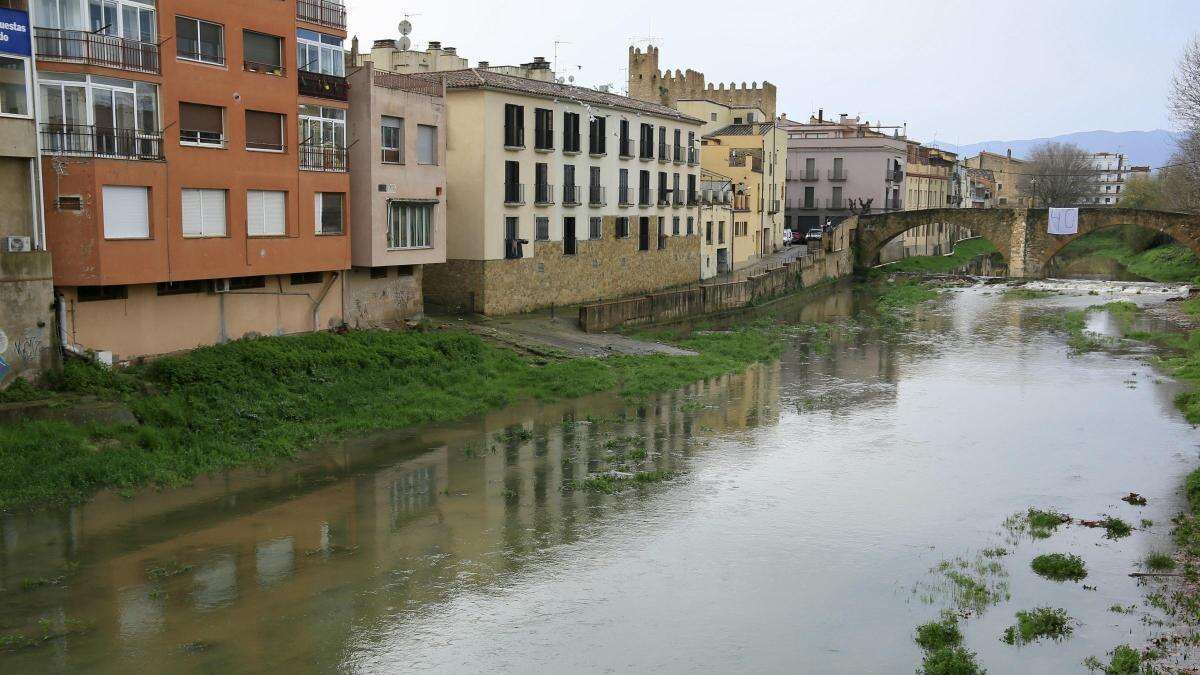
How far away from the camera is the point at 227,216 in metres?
26.6

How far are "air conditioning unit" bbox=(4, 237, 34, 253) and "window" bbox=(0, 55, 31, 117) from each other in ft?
8.51

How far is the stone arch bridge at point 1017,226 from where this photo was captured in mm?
64312

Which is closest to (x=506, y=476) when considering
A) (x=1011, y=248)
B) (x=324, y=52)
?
(x=324, y=52)

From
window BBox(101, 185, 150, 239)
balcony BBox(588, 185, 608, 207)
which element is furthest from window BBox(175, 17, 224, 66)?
balcony BBox(588, 185, 608, 207)

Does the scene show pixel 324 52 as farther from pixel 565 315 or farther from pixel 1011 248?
pixel 1011 248

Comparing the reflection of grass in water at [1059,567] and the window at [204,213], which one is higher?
the window at [204,213]

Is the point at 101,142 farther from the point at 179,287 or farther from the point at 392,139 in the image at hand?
the point at 392,139

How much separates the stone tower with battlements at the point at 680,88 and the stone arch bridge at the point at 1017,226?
17.0m

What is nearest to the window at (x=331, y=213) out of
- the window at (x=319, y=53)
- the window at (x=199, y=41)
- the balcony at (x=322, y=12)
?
the window at (x=319, y=53)

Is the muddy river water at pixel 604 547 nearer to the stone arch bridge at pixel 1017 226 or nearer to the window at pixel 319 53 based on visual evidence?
the window at pixel 319 53

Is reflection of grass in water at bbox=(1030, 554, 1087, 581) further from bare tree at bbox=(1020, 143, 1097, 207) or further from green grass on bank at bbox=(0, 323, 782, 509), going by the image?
bare tree at bbox=(1020, 143, 1097, 207)

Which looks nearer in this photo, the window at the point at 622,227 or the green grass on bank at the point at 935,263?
the window at the point at 622,227

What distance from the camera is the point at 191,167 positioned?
2534cm

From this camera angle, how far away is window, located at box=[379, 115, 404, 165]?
3189 cm
